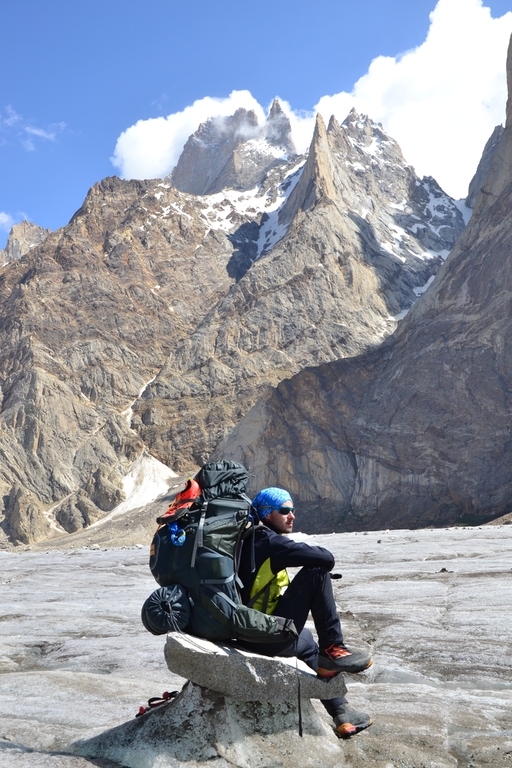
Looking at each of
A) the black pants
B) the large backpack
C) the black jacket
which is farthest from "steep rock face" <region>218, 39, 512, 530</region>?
the large backpack

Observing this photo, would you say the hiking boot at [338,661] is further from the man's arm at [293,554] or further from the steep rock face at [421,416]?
the steep rock face at [421,416]

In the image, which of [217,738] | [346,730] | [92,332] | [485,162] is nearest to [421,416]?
[92,332]

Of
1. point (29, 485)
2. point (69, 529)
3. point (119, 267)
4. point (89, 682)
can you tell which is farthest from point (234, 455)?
point (89, 682)

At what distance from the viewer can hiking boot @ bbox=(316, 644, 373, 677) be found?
5.71m

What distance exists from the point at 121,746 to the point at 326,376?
292 ft

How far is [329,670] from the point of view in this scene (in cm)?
570

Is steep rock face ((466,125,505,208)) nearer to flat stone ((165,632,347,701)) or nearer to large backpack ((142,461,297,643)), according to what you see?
large backpack ((142,461,297,643))

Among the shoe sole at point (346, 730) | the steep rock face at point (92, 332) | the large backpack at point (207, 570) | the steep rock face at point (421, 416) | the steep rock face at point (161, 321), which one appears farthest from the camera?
the steep rock face at point (161, 321)

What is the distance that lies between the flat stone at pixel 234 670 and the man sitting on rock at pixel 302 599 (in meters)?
0.17

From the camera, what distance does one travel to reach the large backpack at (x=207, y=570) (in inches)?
213

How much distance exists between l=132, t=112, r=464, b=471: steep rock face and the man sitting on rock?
95.6 meters

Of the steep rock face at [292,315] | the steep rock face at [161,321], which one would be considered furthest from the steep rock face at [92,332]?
the steep rock face at [292,315]

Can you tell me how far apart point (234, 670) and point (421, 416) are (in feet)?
255

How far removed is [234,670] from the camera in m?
5.35
